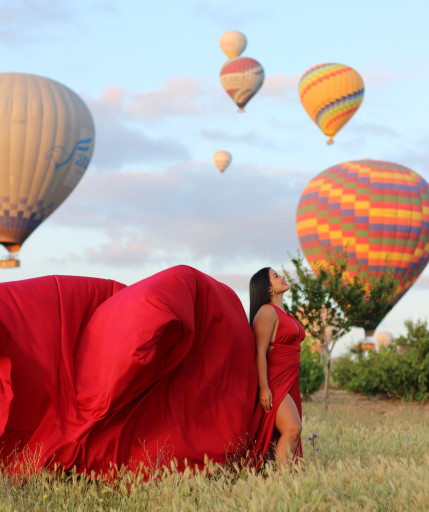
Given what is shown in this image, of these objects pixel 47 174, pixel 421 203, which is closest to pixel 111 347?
pixel 47 174

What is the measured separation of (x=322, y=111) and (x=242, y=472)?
36.6 m

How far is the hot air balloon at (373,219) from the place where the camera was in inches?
1302

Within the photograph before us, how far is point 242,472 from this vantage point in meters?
5.46

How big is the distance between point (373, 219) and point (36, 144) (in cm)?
1595

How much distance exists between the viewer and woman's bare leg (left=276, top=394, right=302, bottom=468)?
5859mm

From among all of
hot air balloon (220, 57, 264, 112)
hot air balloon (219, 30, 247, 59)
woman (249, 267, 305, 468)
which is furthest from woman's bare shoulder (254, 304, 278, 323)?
hot air balloon (219, 30, 247, 59)

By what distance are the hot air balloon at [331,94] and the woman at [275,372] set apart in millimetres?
35096

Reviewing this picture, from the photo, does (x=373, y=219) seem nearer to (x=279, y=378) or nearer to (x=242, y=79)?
(x=242, y=79)

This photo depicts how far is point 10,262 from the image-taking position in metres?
35.1

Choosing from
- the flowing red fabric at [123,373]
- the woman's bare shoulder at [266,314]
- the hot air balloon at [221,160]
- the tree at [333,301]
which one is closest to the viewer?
the flowing red fabric at [123,373]

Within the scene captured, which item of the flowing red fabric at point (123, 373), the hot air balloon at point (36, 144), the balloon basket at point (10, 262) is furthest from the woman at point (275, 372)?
the balloon basket at point (10, 262)

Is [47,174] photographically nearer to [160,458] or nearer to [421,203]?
[421,203]

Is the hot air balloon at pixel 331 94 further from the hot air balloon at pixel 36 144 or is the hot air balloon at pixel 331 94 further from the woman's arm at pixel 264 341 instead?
the woman's arm at pixel 264 341

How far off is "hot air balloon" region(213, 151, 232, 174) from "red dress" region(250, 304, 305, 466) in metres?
45.9
